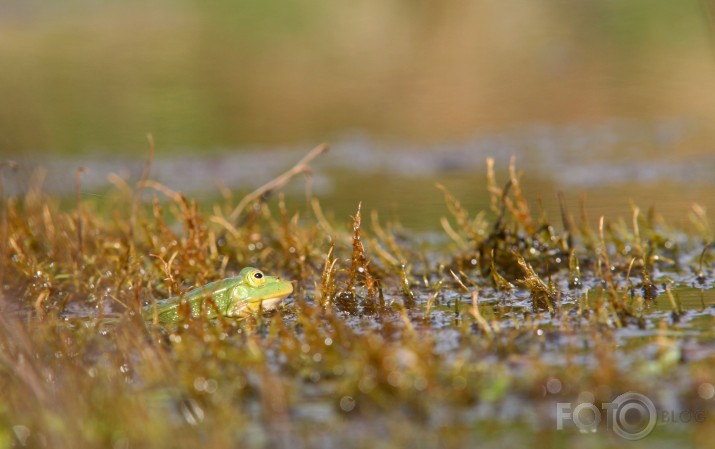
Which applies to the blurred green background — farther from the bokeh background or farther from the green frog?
the green frog

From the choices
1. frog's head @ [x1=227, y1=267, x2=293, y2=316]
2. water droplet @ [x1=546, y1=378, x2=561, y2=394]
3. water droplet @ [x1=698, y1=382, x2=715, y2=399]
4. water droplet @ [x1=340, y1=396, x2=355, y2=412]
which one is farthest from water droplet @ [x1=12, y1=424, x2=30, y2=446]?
water droplet @ [x1=698, y1=382, x2=715, y2=399]

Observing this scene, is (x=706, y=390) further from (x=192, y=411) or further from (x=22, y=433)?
(x=22, y=433)

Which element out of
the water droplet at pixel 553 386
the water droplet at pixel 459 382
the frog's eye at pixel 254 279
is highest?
the water droplet at pixel 459 382

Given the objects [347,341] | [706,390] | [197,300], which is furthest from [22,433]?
[706,390]

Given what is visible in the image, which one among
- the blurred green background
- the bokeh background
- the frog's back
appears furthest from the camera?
the blurred green background

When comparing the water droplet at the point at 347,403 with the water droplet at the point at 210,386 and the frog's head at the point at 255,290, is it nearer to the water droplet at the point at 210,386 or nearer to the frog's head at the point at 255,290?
the water droplet at the point at 210,386

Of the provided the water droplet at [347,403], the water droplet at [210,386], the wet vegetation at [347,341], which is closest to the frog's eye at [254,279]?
the wet vegetation at [347,341]

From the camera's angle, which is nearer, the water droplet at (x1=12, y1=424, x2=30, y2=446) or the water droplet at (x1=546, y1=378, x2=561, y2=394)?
the water droplet at (x1=12, y1=424, x2=30, y2=446)
